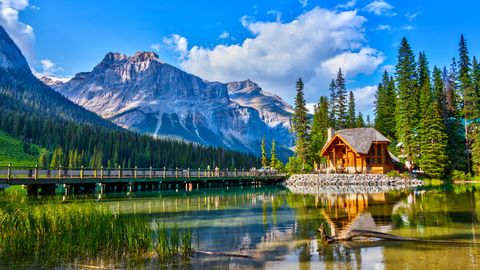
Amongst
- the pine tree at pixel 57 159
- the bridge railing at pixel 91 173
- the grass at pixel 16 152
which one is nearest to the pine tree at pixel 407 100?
the bridge railing at pixel 91 173

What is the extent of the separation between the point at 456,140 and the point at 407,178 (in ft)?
39.7

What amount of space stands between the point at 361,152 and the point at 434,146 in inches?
374

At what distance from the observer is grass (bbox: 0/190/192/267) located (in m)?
10.3

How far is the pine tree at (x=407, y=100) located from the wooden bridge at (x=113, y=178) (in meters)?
20.1

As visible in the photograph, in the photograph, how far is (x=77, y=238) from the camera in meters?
11.1

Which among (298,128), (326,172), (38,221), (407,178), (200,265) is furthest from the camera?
(298,128)

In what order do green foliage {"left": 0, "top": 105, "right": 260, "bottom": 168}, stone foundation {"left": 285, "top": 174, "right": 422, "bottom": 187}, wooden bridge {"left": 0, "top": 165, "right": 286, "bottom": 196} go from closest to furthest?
wooden bridge {"left": 0, "top": 165, "right": 286, "bottom": 196} → stone foundation {"left": 285, "top": 174, "right": 422, "bottom": 187} → green foliage {"left": 0, "top": 105, "right": 260, "bottom": 168}

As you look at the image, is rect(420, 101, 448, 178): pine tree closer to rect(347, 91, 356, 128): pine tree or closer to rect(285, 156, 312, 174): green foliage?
rect(285, 156, 312, 174): green foliage

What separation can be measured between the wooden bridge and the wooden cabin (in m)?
11.2

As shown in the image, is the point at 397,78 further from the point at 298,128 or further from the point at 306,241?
the point at 306,241

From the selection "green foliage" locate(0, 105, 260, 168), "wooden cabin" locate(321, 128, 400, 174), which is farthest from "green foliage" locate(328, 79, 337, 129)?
"green foliage" locate(0, 105, 260, 168)

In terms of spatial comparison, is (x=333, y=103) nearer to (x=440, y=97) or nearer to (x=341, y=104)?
(x=341, y=104)

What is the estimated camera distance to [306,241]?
1223 cm

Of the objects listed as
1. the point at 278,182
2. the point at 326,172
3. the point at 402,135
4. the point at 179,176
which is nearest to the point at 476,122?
the point at 402,135
